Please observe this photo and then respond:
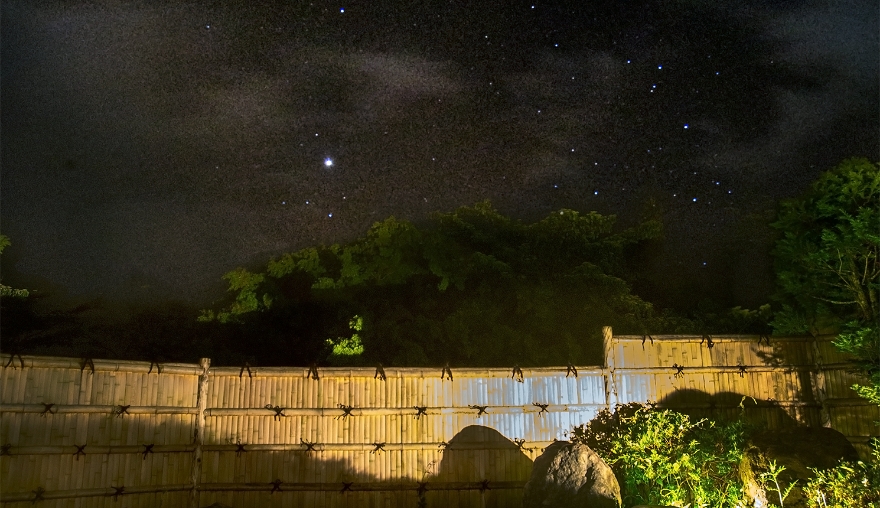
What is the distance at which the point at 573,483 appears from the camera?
8.37 meters

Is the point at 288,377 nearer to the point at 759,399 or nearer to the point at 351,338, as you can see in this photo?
the point at 351,338

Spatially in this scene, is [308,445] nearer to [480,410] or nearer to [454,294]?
[480,410]

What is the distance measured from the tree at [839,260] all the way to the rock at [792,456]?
0.82 meters

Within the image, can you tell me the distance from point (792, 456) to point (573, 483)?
3064 millimetres

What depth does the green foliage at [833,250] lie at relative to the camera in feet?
29.7

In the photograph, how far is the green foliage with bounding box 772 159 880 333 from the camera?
29.7ft

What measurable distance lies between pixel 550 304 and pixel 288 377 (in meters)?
6.92

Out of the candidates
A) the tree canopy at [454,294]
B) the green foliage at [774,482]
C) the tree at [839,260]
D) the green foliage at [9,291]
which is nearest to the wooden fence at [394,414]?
the tree at [839,260]

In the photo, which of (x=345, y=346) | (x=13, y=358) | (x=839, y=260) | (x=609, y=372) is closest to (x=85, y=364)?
(x=13, y=358)

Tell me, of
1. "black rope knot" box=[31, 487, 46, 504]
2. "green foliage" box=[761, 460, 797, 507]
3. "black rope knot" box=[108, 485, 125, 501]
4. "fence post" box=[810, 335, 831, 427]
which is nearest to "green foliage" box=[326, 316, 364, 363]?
"black rope knot" box=[108, 485, 125, 501]

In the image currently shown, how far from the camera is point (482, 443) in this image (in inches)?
397

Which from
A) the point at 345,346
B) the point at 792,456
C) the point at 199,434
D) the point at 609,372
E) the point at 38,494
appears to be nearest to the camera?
the point at 38,494

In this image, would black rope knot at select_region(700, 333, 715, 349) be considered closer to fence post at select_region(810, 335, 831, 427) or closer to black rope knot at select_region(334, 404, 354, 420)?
fence post at select_region(810, 335, 831, 427)

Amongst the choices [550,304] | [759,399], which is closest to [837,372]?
[759,399]
